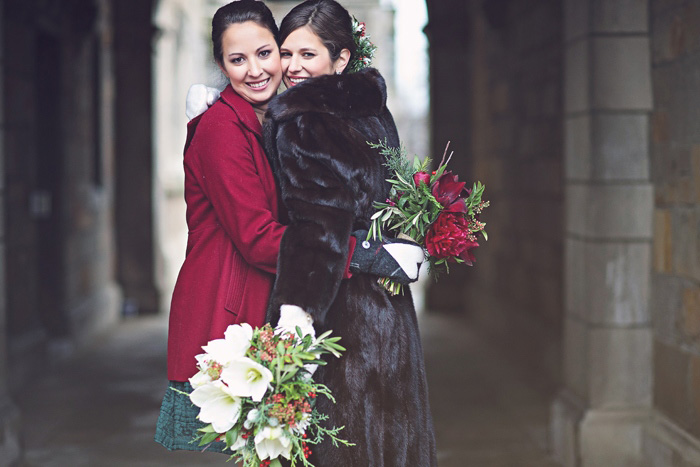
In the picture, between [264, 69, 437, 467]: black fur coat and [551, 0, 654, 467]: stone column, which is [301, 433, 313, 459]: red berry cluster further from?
[551, 0, 654, 467]: stone column

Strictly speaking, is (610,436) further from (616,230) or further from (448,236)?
(448,236)

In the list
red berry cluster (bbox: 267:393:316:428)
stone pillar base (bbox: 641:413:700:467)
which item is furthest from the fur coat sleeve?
stone pillar base (bbox: 641:413:700:467)

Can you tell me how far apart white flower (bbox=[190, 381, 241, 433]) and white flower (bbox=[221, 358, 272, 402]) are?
2 cm

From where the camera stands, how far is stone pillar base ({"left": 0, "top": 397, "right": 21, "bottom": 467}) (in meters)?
4.18

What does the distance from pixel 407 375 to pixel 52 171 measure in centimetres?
551

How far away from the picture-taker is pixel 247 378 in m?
Answer: 2.04

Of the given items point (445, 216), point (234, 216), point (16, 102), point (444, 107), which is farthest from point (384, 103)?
point (444, 107)

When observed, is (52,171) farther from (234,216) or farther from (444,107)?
(234,216)

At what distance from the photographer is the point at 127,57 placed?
9.14m

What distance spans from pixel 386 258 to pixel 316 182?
26 centimetres

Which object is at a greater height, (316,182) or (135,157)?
(135,157)

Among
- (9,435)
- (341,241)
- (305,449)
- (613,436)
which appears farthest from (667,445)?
(9,435)

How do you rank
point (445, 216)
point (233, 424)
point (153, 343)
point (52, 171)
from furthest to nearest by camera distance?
point (153, 343) < point (52, 171) < point (445, 216) < point (233, 424)

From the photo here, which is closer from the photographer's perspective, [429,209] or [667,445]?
[429,209]
